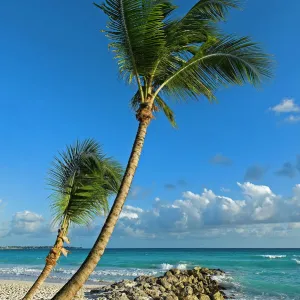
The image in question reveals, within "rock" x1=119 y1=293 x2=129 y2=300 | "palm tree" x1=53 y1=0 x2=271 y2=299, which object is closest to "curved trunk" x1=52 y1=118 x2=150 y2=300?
"palm tree" x1=53 y1=0 x2=271 y2=299

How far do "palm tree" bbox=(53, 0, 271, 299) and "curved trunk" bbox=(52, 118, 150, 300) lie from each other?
0.02 meters

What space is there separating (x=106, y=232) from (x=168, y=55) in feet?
11.6

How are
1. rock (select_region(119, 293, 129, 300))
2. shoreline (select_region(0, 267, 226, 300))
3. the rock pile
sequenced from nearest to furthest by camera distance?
rock (select_region(119, 293, 129, 300)) → the rock pile → shoreline (select_region(0, 267, 226, 300))

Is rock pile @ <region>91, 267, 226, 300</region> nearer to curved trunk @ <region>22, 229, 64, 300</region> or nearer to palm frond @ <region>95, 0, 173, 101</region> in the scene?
curved trunk @ <region>22, 229, 64, 300</region>

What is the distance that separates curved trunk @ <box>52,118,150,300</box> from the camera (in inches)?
229

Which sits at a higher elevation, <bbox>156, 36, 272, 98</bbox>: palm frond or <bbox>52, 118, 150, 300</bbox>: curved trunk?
<bbox>156, 36, 272, 98</bbox>: palm frond

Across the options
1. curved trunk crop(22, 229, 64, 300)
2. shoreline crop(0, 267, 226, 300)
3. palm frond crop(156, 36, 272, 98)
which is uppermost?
palm frond crop(156, 36, 272, 98)

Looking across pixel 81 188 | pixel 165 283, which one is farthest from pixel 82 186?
pixel 165 283

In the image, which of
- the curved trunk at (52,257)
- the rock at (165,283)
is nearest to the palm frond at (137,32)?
the curved trunk at (52,257)

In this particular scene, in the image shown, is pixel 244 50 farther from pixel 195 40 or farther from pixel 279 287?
pixel 279 287

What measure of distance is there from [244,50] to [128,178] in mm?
3366

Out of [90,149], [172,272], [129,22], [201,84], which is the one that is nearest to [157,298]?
[172,272]

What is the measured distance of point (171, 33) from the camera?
7.27 meters

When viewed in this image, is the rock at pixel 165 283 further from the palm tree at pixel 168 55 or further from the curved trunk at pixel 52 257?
the palm tree at pixel 168 55
